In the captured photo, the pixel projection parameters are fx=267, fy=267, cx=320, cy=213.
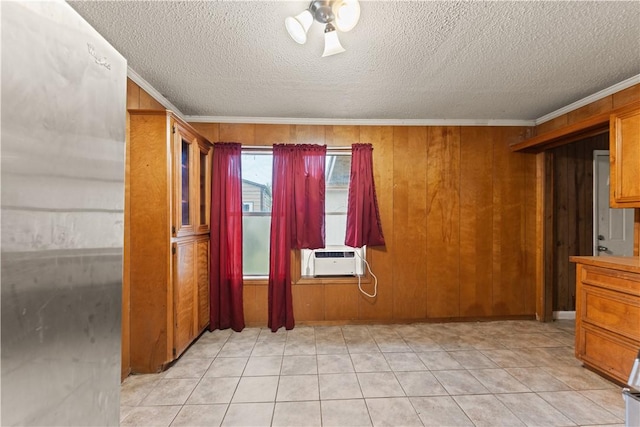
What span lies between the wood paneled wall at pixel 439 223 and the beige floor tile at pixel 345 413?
1.35m

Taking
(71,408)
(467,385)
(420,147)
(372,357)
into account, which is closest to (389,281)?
(372,357)

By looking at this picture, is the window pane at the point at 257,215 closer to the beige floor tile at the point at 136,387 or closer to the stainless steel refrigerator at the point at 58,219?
the beige floor tile at the point at 136,387

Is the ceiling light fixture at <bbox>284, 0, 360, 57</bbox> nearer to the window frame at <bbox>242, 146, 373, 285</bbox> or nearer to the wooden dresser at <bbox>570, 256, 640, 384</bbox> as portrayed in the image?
the window frame at <bbox>242, 146, 373, 285</bbox>

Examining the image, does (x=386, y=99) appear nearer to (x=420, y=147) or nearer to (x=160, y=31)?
(x=420, y=147)

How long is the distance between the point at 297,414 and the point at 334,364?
65 cm

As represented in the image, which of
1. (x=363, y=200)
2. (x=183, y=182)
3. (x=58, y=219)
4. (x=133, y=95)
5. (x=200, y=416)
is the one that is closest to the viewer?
(x=58, y=219)

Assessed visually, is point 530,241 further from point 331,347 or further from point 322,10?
point 322,10

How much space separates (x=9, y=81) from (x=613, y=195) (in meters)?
3.47

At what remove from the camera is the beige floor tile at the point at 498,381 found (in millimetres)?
1986

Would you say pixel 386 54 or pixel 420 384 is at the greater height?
pixel 386 54

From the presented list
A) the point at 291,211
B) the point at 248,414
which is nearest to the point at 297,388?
the point at 248,414

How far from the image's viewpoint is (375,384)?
2.04 m

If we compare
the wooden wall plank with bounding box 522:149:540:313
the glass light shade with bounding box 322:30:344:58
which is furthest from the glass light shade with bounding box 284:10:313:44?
the wooden wall plank with bounding box 522:149:540:313

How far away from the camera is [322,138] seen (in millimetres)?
3215
